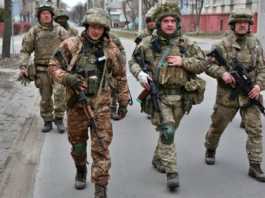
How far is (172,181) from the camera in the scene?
5734 mm

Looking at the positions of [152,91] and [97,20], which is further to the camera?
[152,91]

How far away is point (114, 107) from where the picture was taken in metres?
10.0

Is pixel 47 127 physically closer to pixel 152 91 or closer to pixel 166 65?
pixel 152 91

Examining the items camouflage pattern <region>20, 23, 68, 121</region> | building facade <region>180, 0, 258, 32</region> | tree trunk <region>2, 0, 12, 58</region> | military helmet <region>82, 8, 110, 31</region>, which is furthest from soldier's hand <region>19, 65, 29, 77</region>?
building facade <region>180, 0, 258, 32</region>

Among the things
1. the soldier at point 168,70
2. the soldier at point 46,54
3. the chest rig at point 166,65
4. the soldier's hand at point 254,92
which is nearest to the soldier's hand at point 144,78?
the soldier at point 168,70

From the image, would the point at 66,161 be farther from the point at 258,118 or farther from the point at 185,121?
the point at 185,121

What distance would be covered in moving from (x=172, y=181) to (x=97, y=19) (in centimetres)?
175

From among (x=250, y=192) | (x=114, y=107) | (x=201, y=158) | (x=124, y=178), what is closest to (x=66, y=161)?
(x=124, y=178)

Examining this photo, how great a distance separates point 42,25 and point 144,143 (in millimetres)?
2324

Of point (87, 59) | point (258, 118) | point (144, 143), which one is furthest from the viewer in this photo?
point (144, 143)

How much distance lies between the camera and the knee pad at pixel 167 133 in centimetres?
575

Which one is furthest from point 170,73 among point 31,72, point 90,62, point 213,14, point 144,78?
point 213,14

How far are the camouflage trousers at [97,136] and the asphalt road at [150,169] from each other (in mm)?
403

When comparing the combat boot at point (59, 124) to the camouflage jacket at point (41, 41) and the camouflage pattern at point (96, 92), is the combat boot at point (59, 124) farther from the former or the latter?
the camouflage pattern at point (96, 92)
